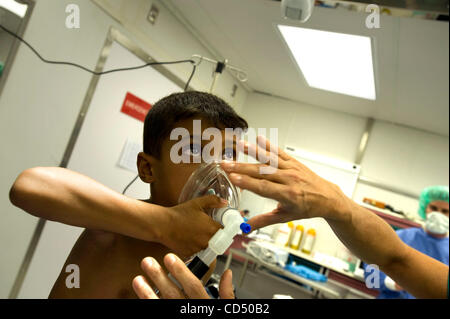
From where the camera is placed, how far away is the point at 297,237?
69 cm

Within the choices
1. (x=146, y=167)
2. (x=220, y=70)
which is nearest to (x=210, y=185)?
(x=146, y=167)

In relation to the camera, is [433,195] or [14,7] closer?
[14,7]

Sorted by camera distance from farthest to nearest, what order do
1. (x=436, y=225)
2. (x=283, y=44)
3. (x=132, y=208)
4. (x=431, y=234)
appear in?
1. (x=431, y=234)
2. (x=436, y=225)
3. (x=283, y=44)
4. (x=132, y=208)

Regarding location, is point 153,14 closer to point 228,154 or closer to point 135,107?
point 135,107

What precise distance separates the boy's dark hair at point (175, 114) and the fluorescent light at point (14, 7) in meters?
0.20

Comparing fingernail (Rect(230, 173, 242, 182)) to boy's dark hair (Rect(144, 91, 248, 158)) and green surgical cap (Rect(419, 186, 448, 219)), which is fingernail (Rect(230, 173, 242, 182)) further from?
green surgical cap (Rect(419, 186, 448, 219))

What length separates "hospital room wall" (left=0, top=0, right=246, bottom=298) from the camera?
A: 425 millimetres

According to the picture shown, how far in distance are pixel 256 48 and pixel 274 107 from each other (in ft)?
0.37

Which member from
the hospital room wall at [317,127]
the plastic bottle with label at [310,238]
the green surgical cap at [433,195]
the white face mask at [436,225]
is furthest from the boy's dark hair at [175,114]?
the green surgical cap at [433,195]

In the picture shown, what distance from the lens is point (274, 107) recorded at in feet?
1.89

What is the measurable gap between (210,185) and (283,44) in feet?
0.93

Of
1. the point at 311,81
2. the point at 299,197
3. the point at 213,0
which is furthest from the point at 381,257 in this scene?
the point at 213,0

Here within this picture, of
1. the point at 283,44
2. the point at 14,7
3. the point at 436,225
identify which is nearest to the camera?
the point at 14,7

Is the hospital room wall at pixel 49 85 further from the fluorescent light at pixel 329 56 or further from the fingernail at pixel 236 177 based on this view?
the fingernail at pixel 236 177
